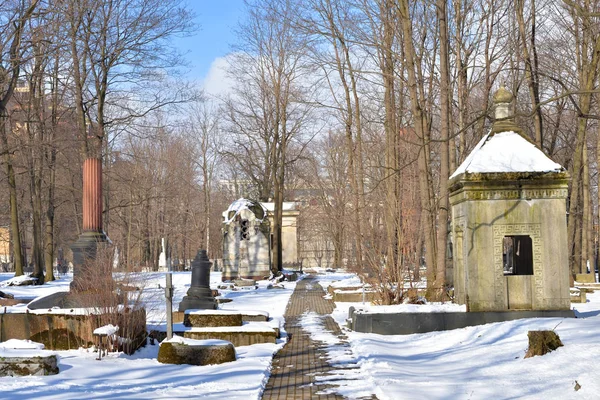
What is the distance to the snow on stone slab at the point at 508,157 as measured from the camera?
13.7 m

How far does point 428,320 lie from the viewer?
13.8 meters

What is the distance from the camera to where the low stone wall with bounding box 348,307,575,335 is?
13484mm

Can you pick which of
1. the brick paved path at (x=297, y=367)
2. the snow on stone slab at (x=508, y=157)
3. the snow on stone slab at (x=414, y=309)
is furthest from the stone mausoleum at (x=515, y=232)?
the brick paved path at (x=297, y=367)

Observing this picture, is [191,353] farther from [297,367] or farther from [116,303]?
[116,303]

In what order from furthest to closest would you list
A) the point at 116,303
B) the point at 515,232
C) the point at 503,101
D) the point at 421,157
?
the point at 421,157, the point at 503,101, the point at 515,232, the point at 116,303

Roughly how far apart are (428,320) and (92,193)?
9820 mm

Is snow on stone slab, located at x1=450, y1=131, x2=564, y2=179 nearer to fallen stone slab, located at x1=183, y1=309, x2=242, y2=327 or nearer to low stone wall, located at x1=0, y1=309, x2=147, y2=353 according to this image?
fallen stone slab, located at x1=183, y1=309, x2=242, y2=327

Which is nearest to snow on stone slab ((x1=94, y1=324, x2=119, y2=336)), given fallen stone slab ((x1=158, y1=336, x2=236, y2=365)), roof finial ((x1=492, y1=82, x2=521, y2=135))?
fallen stone slab ((x1=158, y1=336, x2=236, y2=365))

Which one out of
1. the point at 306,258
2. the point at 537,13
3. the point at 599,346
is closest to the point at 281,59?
the point at 537,13

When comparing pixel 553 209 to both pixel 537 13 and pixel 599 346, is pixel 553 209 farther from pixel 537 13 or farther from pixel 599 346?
pixel 537 13

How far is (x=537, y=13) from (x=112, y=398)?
23099 millimetres

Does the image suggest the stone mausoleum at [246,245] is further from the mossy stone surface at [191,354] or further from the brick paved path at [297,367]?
the mossy stone surface at [191,354]

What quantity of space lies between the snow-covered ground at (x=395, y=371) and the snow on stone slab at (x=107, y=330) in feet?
1.36

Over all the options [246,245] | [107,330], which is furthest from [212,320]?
[246,245]
